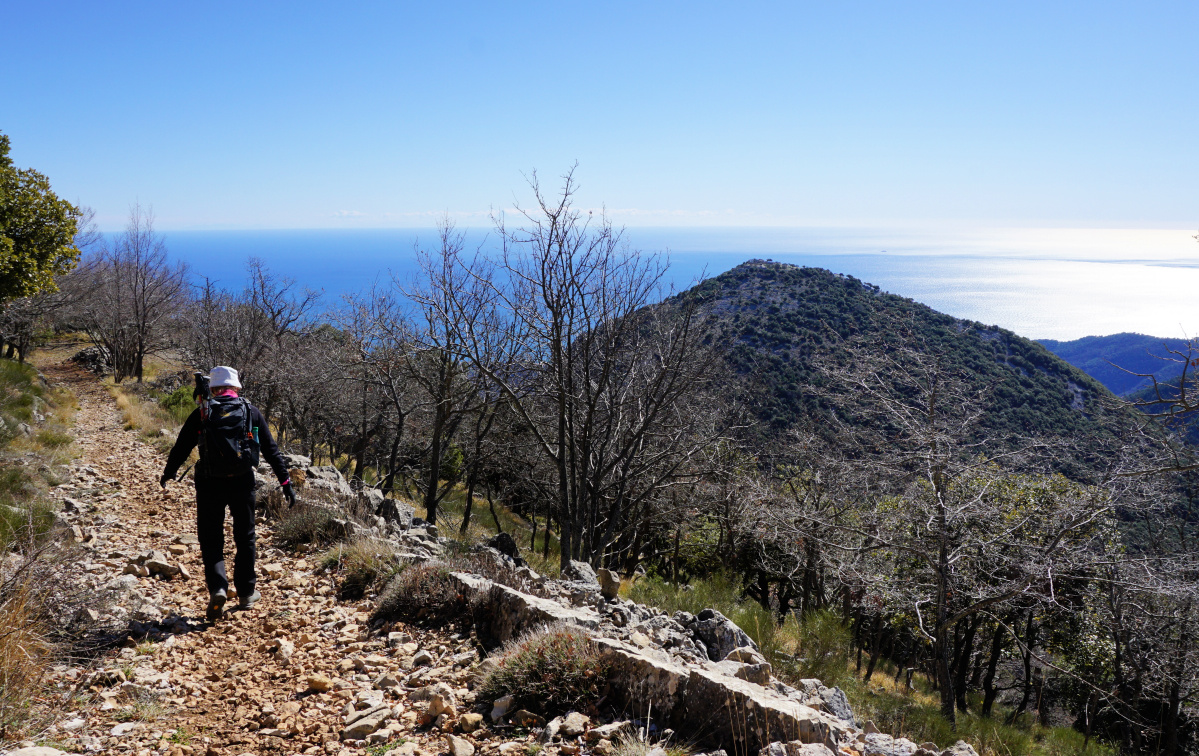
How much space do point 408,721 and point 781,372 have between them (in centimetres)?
3169

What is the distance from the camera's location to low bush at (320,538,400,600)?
5.95m

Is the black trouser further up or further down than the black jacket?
further down

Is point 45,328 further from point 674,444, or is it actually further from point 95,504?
point 674,444

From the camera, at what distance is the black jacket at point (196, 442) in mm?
5160

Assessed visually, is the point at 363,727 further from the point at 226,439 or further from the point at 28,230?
the point at 28,230

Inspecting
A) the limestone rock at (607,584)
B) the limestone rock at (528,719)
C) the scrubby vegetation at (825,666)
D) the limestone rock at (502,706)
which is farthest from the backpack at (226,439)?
the scrubby vegetation at (825,666)

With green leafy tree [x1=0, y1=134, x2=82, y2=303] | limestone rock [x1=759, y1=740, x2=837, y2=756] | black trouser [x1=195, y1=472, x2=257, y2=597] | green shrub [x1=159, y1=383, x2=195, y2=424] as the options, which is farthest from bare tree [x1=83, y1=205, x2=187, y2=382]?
limestone rock [x1=759, y1=740, x2=837, y2=756]

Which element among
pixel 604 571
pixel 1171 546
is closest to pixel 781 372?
pixel 1171 546

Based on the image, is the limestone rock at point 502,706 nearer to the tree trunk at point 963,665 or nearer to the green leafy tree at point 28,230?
the green leafy tree at point 28,230

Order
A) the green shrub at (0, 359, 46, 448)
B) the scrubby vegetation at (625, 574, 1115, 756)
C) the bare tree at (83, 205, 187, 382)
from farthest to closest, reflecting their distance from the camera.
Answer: the bare tree at (83, 205, 187, 382) < the green shrub at (0, 359, 46, 448) < the scrubby vegetation at (625, 574, 1115, 756)

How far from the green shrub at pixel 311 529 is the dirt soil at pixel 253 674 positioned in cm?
26

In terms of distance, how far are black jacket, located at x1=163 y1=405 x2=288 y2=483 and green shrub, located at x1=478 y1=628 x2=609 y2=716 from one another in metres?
2.71

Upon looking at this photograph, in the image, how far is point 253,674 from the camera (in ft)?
14.1

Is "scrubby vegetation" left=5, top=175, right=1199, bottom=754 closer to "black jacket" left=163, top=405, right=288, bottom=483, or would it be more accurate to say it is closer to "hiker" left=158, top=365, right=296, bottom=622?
"hiker" left=158, top=365, right=296, bottom=622
